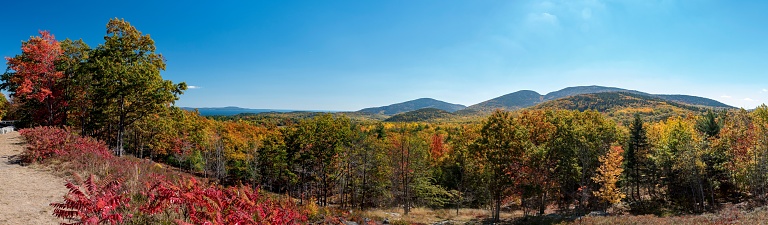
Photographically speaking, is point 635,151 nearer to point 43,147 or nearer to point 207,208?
point 207,208

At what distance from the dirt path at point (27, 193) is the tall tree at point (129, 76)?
7126 mm

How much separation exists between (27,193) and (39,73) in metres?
24.0

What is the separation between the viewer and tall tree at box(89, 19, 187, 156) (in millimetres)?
21719

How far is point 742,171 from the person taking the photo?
32656 millimetres

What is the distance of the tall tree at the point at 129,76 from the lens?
71.3ft

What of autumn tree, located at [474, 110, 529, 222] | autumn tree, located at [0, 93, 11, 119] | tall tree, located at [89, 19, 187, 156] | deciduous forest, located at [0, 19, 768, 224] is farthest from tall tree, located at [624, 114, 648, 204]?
autumn tree, located at [0, 93, 11, 119]

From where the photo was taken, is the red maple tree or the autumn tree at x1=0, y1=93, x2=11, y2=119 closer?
the red maple tree

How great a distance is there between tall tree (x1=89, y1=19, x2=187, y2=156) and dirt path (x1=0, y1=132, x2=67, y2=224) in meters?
7.13

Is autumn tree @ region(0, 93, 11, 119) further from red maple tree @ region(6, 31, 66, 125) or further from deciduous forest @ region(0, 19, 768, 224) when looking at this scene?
red maple tree @ region(6, 31, 66, 125)

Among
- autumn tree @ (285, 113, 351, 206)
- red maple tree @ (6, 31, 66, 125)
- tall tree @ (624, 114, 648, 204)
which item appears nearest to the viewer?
red maple tree @ (6, 31, 66, 125)

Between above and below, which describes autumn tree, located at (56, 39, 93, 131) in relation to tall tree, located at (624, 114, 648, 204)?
above

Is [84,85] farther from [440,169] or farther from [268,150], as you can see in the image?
[440,169]

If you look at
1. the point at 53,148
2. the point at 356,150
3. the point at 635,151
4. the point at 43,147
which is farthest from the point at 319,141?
the point at 635,151

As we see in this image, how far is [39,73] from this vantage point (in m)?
A: 27.2
